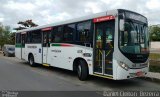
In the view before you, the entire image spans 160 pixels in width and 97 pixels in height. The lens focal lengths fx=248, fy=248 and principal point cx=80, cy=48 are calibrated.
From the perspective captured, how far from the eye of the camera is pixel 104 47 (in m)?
10.4

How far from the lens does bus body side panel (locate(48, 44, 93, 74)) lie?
11514 mm

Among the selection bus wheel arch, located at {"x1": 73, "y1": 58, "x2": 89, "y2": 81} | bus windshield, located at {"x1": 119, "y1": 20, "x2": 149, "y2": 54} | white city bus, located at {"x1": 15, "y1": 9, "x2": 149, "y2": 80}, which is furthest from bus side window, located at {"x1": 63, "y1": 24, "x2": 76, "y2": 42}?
bus windshield, located at {"x1": 119, "y1": 20, "x2": 149, "y2": 54}

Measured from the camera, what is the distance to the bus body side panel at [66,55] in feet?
37.8

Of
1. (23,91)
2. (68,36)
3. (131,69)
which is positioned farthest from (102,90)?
(68,36)

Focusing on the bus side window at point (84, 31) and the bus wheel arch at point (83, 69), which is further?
the bus wheel arch at point (83, 69)

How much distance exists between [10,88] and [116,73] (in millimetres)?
4170

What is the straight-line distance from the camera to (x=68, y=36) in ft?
42.9

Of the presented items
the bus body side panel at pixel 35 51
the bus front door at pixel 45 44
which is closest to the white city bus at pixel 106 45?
the bus front door at pixel 45 44

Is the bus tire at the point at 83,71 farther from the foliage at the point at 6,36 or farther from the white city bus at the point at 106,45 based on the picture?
the foliage at the point at 6,36

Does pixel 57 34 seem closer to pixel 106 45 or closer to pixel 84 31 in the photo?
pixel 84 31

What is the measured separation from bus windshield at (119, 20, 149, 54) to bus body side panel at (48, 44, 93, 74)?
1.85 metres

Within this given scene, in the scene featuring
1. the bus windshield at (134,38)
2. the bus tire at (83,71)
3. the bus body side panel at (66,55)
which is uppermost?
the bus windshield at (134,38)

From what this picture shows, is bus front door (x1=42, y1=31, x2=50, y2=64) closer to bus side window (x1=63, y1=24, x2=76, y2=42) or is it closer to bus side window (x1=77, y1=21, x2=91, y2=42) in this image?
bus side window (x1=63, y1=24, x2=76, y2=42)

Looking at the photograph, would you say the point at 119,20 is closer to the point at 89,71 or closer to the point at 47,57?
the point at 89,71
